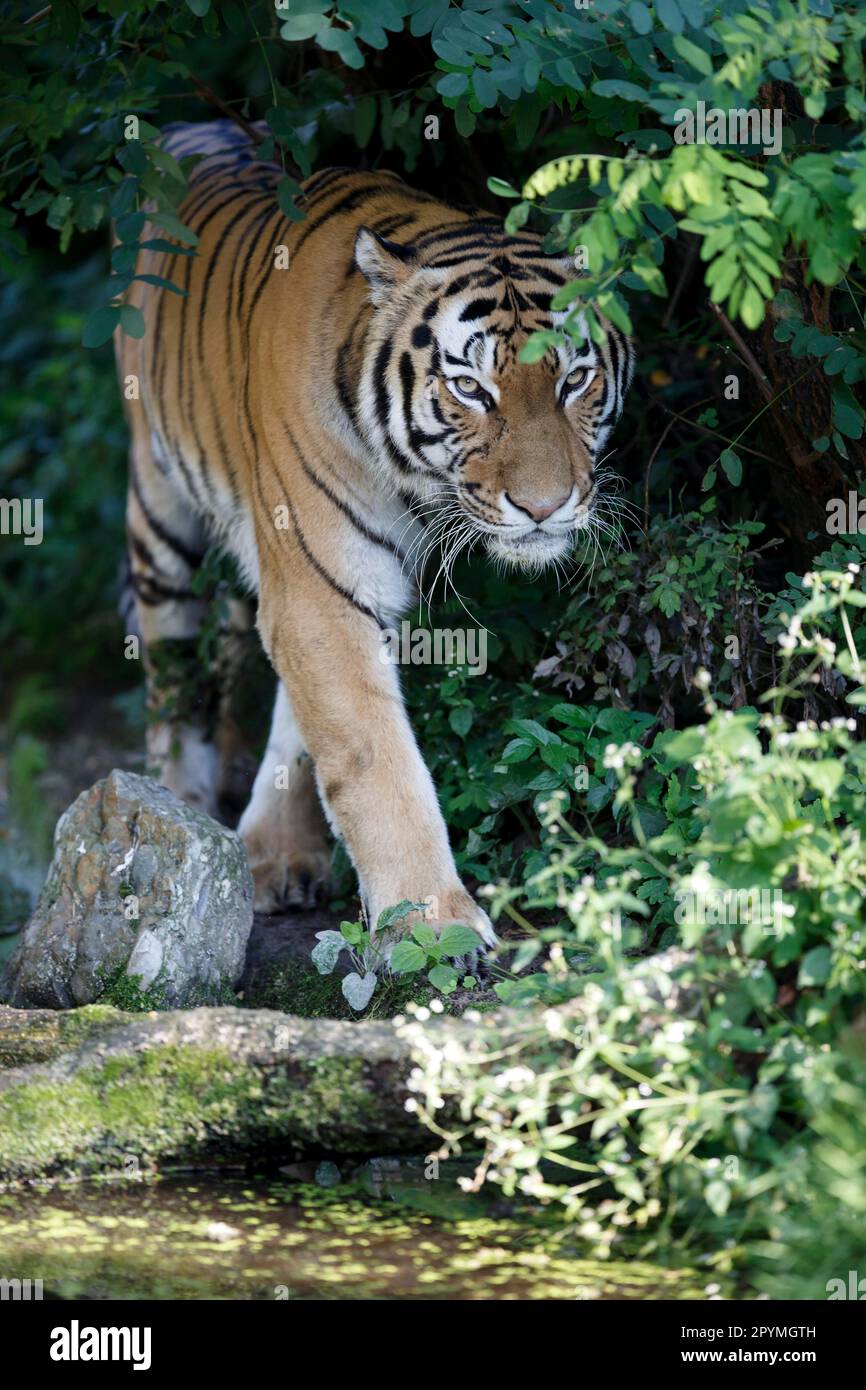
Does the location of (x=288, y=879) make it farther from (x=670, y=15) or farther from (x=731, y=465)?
(x=670, y=15)

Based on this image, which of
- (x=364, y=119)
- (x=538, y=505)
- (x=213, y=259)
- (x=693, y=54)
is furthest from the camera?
(x=213, y=259)

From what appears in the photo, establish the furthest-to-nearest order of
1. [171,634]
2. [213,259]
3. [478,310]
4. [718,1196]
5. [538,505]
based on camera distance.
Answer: [171,634] < [213,259] < [478,310] < [538,505] < [718,1196]

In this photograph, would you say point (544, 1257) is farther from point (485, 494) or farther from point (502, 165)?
point (502, 165)

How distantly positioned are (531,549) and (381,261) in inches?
30.5

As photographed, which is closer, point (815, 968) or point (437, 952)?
point (815, 968)

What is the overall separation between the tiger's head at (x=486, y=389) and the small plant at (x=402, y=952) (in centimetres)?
88

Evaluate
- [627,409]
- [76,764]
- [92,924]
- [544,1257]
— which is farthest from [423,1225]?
[76,764]

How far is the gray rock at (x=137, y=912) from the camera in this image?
13.3 feet

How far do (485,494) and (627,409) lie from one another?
Answer: 3.74 ft

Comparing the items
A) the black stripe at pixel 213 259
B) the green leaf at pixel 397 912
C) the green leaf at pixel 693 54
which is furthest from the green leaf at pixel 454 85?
the green leaf at pixel 397 912

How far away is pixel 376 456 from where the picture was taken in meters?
4.20

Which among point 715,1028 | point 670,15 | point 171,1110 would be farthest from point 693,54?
point 171,1110

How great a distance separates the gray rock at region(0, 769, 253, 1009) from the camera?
4.04m

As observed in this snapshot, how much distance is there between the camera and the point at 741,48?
116 inches
